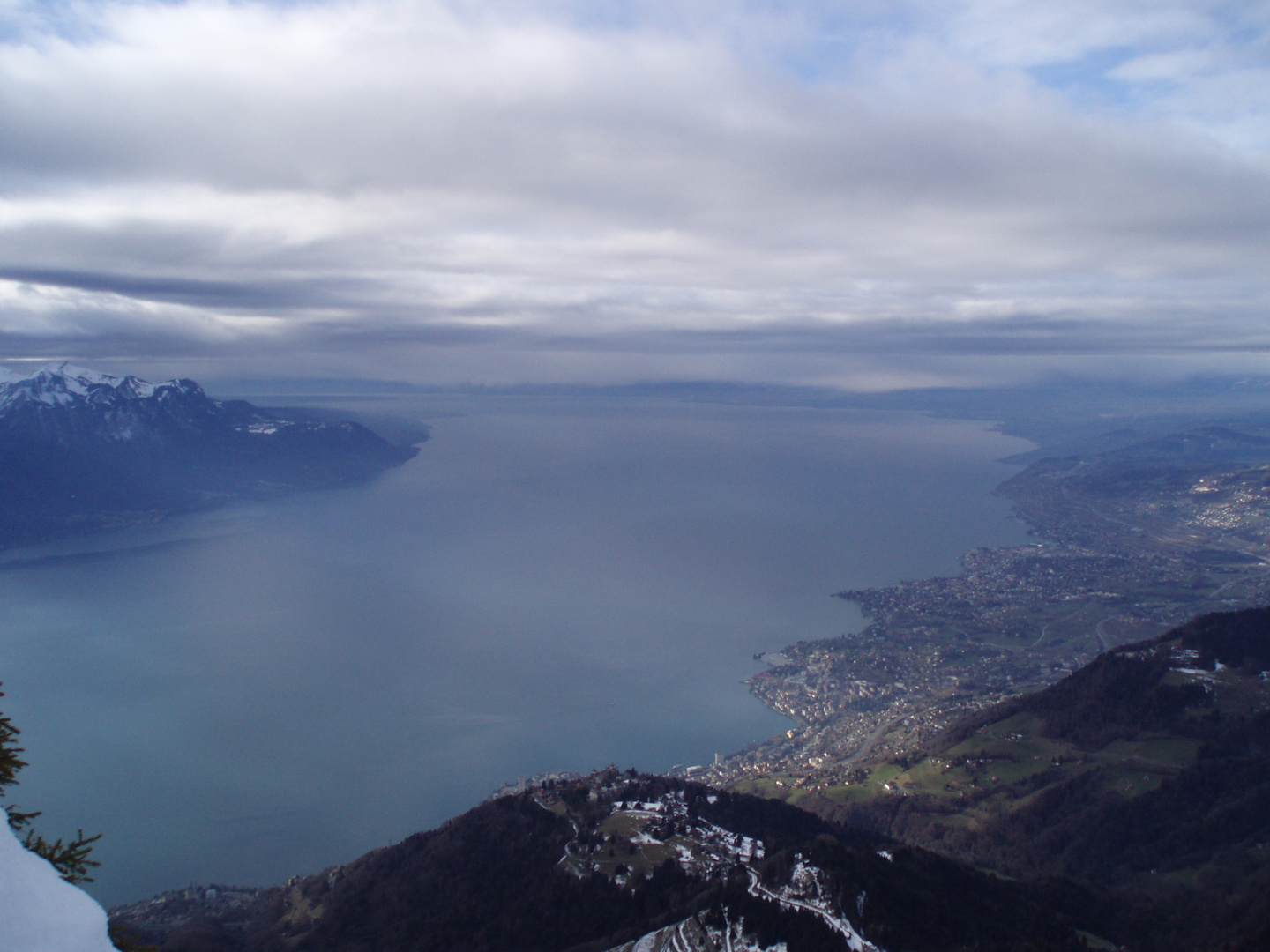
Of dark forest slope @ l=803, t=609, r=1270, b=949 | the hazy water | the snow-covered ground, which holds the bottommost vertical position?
the hazy water

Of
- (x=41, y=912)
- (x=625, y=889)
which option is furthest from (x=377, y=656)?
(x=41, y=912)

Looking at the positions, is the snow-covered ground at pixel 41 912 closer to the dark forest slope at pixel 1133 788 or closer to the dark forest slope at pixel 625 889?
the dark forest slope at pixel 625 889

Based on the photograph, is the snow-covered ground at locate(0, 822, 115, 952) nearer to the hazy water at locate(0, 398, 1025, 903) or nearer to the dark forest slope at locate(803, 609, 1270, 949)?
the dark forest slope at locate(803, 609, 1270, 949)

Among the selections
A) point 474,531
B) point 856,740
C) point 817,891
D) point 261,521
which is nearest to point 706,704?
point 856,740

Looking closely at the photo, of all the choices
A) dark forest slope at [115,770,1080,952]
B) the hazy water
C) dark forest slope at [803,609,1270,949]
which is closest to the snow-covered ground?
dark forest slope at [115,770,1080,952]

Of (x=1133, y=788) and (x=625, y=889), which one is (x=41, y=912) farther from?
(x=1133, y=788)

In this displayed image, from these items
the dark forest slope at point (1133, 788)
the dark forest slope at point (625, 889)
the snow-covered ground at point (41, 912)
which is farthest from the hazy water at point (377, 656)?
the snow-covered ground at point (41, 912)

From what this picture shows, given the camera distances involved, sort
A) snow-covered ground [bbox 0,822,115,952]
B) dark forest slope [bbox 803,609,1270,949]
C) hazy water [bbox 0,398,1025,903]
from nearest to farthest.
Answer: snow-covered ground [bbox 0,822,115,952], dark forest slope [bbox 803,609,1270,949], hazy water [bbox 0,398,1025,903]

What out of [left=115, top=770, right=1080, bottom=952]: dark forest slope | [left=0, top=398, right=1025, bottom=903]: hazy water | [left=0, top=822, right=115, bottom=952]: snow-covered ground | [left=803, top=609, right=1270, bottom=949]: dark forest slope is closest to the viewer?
[left=0, top=822, right=115, bottom=952]: snow-covered ground

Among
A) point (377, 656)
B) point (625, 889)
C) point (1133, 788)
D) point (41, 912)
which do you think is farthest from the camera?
point (377, 656)
